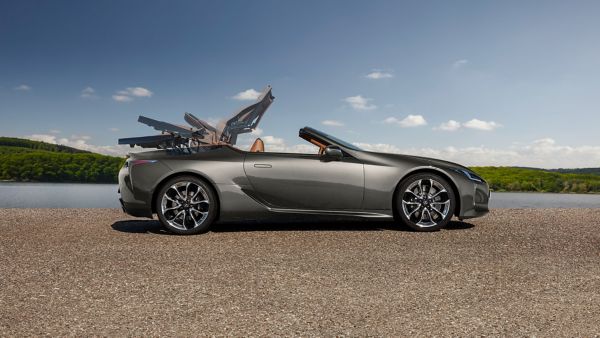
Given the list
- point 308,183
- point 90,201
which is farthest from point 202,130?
point 90,201

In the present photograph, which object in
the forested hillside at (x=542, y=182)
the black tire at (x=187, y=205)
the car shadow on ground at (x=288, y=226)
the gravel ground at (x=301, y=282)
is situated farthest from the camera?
the forested hillside at (x=542, y=182)

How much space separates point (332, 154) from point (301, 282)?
2558 mm

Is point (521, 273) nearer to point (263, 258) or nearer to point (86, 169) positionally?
point (263, 258)

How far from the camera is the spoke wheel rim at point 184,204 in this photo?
584 cm

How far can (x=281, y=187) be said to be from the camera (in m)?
5.84

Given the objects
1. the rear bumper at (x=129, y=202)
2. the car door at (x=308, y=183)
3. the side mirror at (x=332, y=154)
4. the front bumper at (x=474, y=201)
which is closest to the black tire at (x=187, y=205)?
the rear bumper at (x=129, y=202)

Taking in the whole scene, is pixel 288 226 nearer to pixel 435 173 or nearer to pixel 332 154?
pixel 332 154

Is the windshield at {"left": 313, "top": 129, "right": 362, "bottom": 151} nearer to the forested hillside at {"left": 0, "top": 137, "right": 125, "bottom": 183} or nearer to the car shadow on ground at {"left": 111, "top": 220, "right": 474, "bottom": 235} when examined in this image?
the car shadow on ground at {"left": 111, "top": 220, "right": 474, "bottom": 235}

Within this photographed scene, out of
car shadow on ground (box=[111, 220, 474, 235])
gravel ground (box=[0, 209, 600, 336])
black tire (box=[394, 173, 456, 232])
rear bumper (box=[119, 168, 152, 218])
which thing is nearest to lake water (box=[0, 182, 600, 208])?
car shadow on ground (box=[111, 220, 474, 235])

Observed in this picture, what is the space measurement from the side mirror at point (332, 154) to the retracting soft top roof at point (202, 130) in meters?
1.43

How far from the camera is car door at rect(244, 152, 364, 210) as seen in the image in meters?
5.82

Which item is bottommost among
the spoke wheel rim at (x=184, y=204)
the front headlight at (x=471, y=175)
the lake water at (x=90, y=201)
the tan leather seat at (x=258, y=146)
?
the lake water at (x=90, y=201)

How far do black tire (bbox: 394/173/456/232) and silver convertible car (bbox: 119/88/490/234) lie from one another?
0.04 ft

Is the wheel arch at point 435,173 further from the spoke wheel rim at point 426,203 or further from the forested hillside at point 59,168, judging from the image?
the forested hillside at point 59,168
